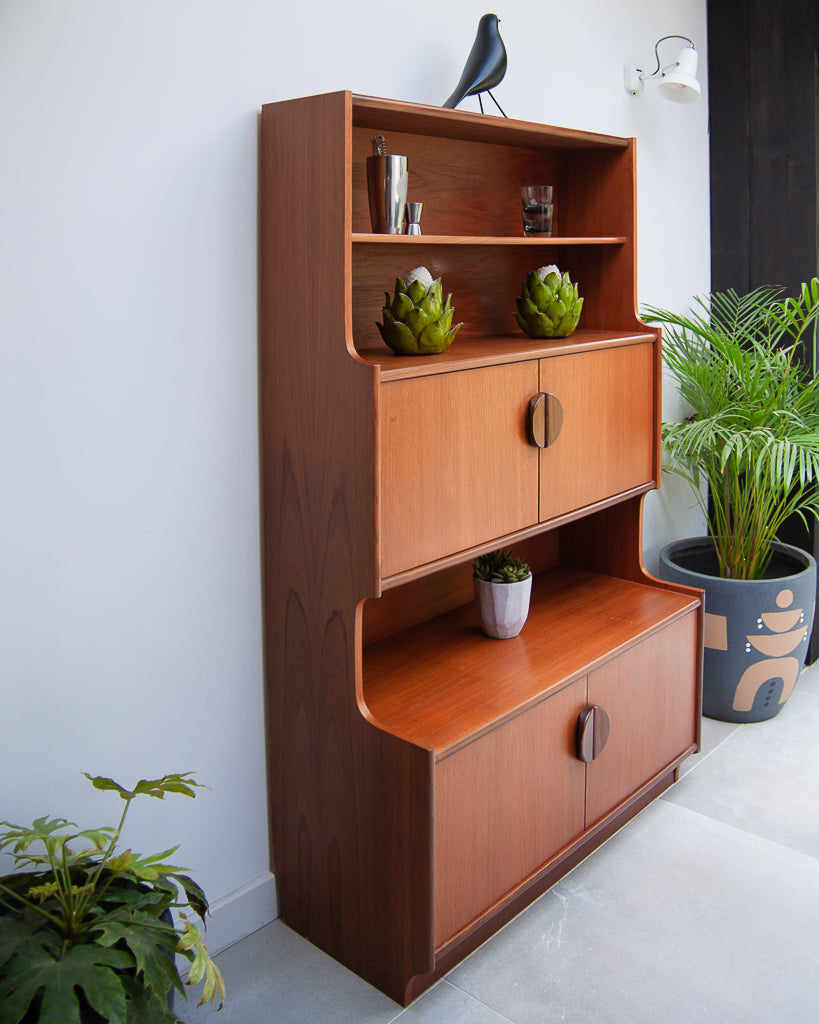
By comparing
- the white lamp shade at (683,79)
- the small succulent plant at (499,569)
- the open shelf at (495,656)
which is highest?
the white lamp shade at (683,79)

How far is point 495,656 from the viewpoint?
2.17 meters

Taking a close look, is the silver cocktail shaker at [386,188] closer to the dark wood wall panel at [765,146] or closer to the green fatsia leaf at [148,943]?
the green fatsia leaf at [148,943]

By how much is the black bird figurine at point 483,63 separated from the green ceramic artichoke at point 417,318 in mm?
474

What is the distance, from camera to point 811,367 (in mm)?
3182

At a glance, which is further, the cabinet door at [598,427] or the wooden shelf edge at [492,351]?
the cabinet door at [598,427]

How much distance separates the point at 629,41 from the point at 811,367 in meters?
1.19

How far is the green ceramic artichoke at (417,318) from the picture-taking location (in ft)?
6.23

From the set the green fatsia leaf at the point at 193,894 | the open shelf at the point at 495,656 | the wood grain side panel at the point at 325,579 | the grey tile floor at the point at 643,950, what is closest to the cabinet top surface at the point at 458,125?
the wood grain side panel at the point at 325,579

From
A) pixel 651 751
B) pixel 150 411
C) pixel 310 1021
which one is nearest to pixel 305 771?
pixel 310 1021

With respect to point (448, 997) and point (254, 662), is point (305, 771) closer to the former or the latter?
point (254, 662)

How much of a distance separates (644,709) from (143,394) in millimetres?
1428

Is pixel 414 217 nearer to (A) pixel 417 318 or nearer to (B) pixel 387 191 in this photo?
(B) pixel 387 191

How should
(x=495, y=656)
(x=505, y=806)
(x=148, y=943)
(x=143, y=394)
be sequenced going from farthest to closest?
(x=495, y=656), (x=505, y=806), (x=143, y=394), (x=148, y=943)

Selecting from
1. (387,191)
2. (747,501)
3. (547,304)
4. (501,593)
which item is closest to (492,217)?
(547,304)
